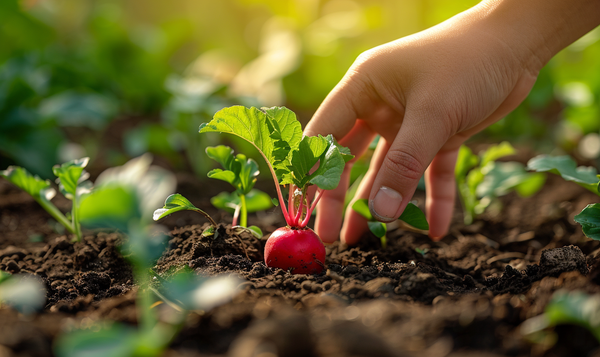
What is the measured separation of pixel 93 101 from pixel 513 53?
2.43 metres

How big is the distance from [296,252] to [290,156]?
0.28 meters

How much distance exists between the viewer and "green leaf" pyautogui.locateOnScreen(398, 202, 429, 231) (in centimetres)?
147

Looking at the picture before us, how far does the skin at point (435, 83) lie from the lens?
1.38m

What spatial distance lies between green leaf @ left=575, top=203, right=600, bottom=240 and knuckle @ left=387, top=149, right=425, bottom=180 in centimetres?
48

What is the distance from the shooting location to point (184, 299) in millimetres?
861

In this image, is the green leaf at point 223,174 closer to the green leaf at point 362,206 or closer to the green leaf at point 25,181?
the green leaf at point 362,206

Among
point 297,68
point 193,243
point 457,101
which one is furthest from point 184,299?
point 297,68

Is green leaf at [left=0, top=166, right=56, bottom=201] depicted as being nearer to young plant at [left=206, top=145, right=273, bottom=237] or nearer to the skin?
young plant at [left=206, top=145, right=273, bottom=237]

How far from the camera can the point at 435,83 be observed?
1.41 meters

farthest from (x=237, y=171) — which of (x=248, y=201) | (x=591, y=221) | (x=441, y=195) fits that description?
(x=591, y=221)

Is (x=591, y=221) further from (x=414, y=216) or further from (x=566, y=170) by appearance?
(x=414, y=216)

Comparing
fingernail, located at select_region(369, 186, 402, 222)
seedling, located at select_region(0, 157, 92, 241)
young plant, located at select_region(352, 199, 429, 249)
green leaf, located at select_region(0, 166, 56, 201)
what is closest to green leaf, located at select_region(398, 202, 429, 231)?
young plant, located at select_region(352, 199, 429, 249)

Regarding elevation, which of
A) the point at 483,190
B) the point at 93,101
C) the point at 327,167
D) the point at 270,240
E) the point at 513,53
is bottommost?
the point at 483,190

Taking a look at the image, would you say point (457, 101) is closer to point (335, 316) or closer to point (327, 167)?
point (327, 167)
